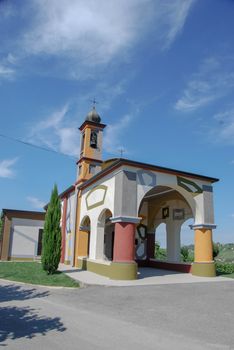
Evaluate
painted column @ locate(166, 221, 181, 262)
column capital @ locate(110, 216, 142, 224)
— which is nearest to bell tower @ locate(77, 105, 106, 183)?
painted column @ locate(166, 221, 181, 262)

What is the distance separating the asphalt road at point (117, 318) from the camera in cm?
577

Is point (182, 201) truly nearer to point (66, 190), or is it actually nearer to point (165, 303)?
point (66, 190)

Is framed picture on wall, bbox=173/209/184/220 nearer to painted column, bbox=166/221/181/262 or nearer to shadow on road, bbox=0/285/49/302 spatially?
painted column, bbox=166/221/181/262

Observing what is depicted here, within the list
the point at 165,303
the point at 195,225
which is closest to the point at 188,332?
the point at 165,303

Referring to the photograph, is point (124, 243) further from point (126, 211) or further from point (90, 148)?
point (90, 148)

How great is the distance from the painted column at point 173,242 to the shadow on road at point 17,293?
40.0 ft

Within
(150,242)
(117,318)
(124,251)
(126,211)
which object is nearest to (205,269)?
(124,251)

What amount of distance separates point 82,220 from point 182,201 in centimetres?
682

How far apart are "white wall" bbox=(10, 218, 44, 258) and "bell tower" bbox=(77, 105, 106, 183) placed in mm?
9082

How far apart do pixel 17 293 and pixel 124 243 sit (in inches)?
210

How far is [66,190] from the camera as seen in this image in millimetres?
24703

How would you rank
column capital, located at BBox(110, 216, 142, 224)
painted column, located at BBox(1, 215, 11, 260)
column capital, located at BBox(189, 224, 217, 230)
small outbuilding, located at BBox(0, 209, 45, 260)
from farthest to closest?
small outbuilding, located at BBox(0, 209, 45, 260)
painted column, located at BBox(1, 215, 11, 260)
column capital, located at BBox(189, 224, 217, 230)
column capital, located at BBox(110, 216, 142, 224)

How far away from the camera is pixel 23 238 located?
92.8 feet

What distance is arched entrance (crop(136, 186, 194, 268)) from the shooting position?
2131 cm
